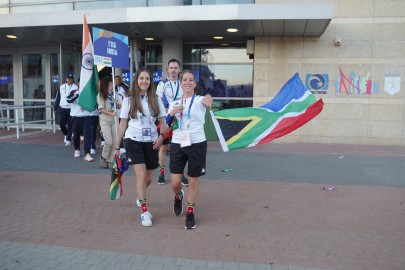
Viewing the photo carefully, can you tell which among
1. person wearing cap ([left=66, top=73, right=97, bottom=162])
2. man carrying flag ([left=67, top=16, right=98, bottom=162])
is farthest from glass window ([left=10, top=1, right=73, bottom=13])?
person wearing cap ([left=66, top=73, right=97, bottom=162])

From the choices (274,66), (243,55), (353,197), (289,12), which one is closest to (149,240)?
(353,197)

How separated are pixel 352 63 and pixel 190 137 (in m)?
8.93

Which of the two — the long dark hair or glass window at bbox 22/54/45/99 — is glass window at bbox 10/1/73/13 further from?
the long dark hair

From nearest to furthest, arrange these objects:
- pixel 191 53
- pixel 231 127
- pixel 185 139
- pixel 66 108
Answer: pixel 185 139, pixel 231 127, pixel 66 108, pixel 191 53

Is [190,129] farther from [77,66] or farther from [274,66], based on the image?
[77,66]

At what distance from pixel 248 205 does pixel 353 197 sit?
178cm

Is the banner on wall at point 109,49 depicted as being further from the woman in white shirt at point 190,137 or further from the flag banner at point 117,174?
the woman in white shirt at point 190,137

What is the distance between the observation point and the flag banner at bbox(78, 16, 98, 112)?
7926 millimetres

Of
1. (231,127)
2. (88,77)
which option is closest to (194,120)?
(231,127)

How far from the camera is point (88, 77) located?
8.36m

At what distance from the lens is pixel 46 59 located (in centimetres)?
1600

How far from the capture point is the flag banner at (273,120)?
6.53 m

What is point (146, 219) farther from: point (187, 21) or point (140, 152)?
point (187, 21)

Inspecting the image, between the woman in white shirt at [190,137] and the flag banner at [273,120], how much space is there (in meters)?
1.27
